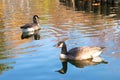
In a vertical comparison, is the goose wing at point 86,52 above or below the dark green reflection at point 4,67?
above

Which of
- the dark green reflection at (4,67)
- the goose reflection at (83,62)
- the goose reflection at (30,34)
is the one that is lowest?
the goose reflection at (83,62)

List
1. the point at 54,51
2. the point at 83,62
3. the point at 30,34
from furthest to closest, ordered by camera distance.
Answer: the point at 30,34, the point at 54,51, the point at 83,62

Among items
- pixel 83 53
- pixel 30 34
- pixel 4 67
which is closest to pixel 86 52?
pixel 83 53

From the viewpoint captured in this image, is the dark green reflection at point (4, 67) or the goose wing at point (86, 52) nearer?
the dark green reflection at point (4, 67)

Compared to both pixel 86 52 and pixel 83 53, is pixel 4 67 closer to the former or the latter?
pixel 83 53

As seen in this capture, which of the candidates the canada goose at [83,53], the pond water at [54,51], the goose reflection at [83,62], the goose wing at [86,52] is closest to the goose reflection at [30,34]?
the pond water at [54,51]

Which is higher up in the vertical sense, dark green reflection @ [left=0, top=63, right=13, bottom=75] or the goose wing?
the goose wing

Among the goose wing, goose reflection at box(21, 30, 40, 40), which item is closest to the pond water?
goose reflection at box(21, 30, 40, 40)

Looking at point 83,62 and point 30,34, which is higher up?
point 30,34

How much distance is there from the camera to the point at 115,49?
19.7m

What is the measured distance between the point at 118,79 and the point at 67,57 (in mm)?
4270

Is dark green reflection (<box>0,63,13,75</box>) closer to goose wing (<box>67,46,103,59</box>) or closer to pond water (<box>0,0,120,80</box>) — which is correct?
pond water (<box>0,0,120,80</box>)

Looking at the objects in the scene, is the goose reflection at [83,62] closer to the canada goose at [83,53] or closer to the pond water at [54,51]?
the pond water at [54,51]

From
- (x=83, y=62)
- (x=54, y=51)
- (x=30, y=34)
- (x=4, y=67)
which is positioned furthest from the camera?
(x=30, y=34)
